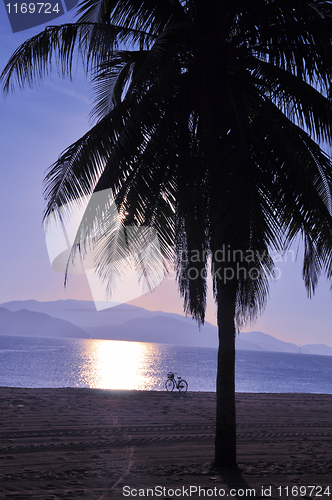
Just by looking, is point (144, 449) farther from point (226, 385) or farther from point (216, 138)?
point (216, 138)

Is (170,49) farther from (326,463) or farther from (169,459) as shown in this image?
(326,463)

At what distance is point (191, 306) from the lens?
8.80 m

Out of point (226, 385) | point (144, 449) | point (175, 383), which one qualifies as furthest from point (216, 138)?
point (175, 383)

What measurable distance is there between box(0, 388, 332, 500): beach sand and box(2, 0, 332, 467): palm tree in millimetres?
982

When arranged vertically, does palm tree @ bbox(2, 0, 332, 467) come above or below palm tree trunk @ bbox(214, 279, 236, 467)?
above

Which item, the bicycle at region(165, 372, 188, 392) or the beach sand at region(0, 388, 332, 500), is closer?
the beach sand at region(0, 388, 332, 500)

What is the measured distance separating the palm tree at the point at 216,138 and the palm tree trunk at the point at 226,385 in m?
0.02

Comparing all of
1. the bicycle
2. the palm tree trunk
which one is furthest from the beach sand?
the bicycle

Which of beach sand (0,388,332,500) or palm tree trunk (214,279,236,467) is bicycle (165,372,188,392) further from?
palm tree trunk (214,279,236,467)

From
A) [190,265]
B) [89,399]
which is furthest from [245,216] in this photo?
[89,399]

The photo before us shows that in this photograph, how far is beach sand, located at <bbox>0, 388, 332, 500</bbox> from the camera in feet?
21.0

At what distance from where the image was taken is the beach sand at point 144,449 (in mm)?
6398

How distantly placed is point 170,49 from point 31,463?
25.0 ft

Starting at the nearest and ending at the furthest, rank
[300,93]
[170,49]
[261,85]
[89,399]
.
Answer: [170,49] → [300,93] → [261,85] → [89,399]
